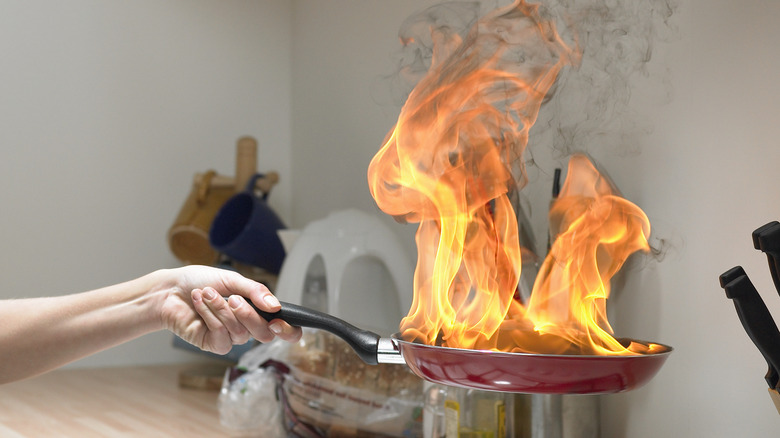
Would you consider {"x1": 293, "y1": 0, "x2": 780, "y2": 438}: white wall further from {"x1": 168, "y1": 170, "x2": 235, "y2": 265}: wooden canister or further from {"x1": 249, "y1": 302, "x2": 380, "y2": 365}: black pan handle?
{"x1": 168, "y1": 170, "x2": 235, "y2": 265}: wooden canister

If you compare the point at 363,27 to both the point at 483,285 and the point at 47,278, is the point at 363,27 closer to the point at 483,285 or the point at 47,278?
the point at 47,278

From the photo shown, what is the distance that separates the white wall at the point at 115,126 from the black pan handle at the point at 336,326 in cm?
150

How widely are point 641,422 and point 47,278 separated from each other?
5.37ft

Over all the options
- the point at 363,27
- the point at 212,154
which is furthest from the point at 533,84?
the point at 212,154

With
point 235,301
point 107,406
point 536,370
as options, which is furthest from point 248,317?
point 107,406

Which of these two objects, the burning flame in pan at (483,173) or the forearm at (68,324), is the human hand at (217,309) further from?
the burning flame in pan at (483,173)

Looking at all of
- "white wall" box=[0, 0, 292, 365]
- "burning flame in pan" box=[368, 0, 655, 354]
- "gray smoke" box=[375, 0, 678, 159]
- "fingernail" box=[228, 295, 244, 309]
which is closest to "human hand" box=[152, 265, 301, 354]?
"fingernail" box=[228, 295, 244, 309]

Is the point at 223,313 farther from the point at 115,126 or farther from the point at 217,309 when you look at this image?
the point at 115,126

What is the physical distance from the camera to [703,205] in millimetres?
1046

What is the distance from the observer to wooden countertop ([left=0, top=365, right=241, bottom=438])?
1443 millimetres

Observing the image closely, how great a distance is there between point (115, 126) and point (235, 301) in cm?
151

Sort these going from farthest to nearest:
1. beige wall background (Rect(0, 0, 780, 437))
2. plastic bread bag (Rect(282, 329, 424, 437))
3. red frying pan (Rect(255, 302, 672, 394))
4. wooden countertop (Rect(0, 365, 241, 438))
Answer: beige wall background (Rect(0, 0, 780, 437))
wooden countertop (Rect(0, 365, 241, 438))
plastic bread bag (Rect(282, 329, 424, 437))
red frying pan (Rect(255, 302, 672, 394))

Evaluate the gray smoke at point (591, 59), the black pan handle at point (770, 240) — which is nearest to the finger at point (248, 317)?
the gray smoke at point (591, 59)

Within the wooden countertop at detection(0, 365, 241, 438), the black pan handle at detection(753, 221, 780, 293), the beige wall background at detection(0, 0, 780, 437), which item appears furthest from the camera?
the beige wall background at detection(0, 0, 780, 437)
